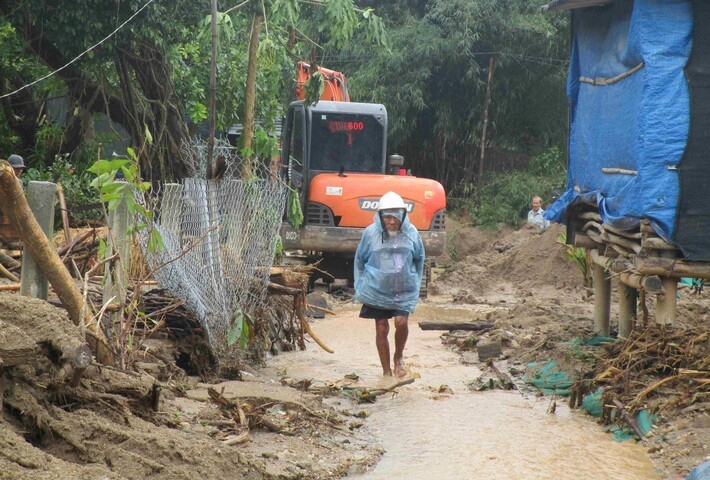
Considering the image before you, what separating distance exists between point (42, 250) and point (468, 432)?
3.76 metres

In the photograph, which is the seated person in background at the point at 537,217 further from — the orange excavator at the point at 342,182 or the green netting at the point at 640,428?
the green netting at the point at 640,428

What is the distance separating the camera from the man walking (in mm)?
9523

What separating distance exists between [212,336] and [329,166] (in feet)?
26.0

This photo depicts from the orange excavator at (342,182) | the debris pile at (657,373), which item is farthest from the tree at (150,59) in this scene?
the debris pile at (657,373)

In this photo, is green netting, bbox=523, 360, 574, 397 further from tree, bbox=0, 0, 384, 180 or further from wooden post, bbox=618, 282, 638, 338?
tree, bbox=0, 0, 384, 180

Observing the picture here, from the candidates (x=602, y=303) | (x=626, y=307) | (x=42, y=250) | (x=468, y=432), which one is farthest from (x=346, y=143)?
(x=42, y=250)

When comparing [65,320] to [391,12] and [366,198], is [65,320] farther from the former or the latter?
[391,12]

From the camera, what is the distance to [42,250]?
5.40 m

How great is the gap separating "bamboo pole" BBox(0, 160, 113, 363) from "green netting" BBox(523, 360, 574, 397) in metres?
4.48

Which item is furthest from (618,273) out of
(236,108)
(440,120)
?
(440,120)

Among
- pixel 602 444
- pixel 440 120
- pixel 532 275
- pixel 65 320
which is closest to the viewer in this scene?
pixel 65 320

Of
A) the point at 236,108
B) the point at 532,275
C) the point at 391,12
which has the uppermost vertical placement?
the point at 391,12

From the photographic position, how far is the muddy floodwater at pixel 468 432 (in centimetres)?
677

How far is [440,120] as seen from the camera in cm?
2700
